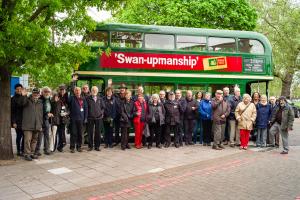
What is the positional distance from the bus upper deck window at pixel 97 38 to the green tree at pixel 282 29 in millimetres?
23919

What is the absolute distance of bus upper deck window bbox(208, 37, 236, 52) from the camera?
1461cm

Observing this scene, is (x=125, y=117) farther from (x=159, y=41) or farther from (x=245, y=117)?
(x=245, y=117)

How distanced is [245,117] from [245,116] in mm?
32

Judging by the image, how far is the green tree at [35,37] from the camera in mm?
8891

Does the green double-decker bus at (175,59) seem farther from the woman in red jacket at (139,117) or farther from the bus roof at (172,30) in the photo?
the woman in red jacket at (139,117)

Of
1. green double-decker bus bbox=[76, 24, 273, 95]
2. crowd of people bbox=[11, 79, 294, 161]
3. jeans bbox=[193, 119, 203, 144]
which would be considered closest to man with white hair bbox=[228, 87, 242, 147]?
crowd of people bbox=[11, 79, 294, 161]

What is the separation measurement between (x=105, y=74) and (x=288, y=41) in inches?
964

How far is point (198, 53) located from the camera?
1430cm

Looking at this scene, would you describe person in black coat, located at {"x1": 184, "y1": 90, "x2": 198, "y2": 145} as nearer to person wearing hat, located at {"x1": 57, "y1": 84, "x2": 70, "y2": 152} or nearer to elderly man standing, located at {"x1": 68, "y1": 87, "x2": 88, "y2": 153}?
elderly man standing, located at {"x1": 68, "y1": 87, "x2": 88, "y2": 153}

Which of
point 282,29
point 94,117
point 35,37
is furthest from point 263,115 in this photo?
point 282,29

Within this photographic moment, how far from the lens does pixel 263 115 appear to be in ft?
41.4

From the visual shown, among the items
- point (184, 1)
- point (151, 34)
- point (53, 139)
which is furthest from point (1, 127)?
point (184, 1)

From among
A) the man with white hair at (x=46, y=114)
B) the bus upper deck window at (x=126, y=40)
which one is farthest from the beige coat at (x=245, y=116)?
the man with white hair at (x=46, y=114)

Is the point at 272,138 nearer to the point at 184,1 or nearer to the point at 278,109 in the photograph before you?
the point at 278,109
